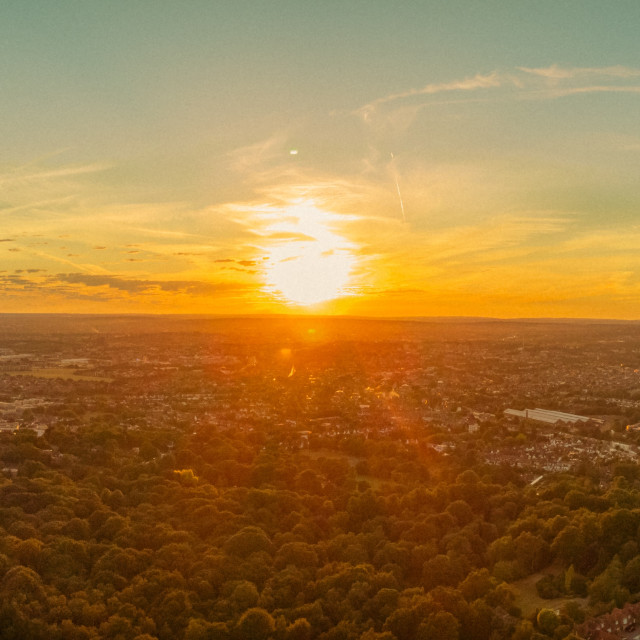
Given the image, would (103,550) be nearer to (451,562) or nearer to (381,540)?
(381,540)

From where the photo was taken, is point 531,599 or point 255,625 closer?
point 255,625

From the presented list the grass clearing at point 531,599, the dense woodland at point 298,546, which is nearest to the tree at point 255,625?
the dense woodland at point 298,546

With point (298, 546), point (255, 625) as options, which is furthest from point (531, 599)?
point (255, 625)

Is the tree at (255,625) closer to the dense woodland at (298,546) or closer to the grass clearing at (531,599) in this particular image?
the dense woodland at (298,546)

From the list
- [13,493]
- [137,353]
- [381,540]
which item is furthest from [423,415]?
[137,353]

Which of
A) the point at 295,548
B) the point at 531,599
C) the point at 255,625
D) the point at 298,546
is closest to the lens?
the point at 255,625

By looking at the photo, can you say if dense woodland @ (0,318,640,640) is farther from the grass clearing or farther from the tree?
the grass clearing

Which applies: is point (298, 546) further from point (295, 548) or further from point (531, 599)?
point (531, 599)

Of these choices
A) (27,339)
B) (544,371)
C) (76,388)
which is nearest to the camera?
(76,388)
